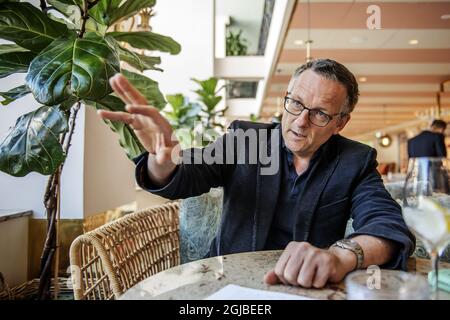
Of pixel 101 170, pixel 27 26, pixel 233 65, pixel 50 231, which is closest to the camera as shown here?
pixel 27 26

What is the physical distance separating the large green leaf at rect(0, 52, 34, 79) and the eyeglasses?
880mm

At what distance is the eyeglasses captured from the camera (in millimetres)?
1242

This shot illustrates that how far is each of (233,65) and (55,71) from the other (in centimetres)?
591

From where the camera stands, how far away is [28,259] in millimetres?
1946

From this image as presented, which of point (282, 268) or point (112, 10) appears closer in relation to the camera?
point (282, 268)

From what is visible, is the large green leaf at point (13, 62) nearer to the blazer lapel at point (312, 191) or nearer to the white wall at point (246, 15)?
the blazer lapel at point (312, 191)

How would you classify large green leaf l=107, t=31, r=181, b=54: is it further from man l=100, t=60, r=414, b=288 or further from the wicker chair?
the wicker chair

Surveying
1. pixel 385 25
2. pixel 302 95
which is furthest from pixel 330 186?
pixel 385 25

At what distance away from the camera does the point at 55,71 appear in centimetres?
104

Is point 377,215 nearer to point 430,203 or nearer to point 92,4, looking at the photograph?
point 430,203

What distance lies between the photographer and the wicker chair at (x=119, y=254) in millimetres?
897

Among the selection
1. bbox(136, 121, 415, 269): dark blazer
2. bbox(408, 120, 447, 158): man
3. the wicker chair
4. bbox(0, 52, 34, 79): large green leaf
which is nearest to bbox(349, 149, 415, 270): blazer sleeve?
bbox(136, 121, 415, 269): dark blazer

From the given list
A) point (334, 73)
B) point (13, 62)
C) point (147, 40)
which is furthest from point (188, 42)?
point (334, 73)
